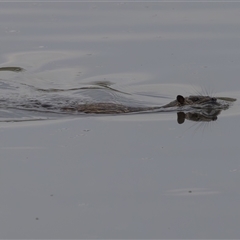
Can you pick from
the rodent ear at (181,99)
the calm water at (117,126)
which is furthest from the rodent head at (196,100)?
the calm water at (117,126)

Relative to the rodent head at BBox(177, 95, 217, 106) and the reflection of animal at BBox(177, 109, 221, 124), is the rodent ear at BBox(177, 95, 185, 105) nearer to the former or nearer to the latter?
the rodent head at BBox(177, 95, 217, 106)

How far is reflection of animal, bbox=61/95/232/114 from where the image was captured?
34.0ft

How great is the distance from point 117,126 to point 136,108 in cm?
109

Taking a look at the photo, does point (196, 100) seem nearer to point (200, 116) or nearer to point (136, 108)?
point (200, 116)

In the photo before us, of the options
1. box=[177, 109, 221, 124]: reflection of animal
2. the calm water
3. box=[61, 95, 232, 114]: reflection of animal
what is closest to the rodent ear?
box=[61, 95, 232, 114]: reflection of animal

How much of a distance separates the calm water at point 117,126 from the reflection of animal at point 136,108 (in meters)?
0.26

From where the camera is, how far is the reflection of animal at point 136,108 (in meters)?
10.4

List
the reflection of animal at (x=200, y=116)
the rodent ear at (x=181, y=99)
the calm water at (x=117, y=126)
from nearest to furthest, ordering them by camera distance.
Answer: the calm water at (x=117, y=126)
the reflection of animal at (x=200, y=116)
the rodent ear at (x=181, y=99)

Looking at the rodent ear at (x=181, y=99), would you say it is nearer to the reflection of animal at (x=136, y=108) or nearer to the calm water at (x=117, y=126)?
the reflection of animal at (x=136, y=108)

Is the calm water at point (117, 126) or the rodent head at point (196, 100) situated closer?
the calm water at point (117, 126)

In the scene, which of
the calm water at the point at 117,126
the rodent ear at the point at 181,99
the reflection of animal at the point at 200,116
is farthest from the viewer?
the rodent ear at the point at 181,99

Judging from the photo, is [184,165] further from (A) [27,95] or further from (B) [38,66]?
(B) [38,66]

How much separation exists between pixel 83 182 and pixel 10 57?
596 centimetres

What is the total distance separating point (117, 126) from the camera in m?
9.50
